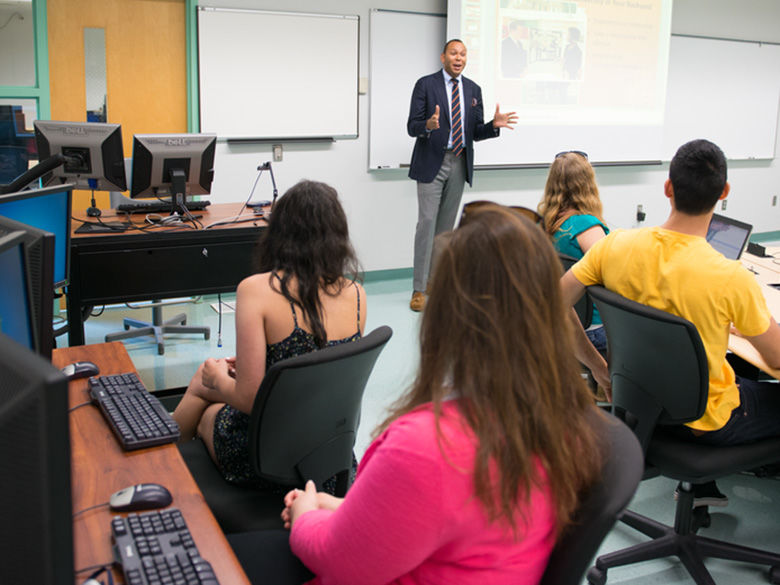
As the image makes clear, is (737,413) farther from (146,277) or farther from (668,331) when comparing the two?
(146,277)

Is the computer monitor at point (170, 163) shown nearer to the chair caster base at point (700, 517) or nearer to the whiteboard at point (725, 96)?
the chair caster base at point (700, 517)

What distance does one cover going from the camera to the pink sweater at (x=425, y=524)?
0.89 metres

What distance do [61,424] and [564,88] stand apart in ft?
19.1

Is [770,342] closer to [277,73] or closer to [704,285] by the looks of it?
[704,285]

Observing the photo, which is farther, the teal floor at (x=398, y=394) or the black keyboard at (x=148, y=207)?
the black keyboard at (x=148, y=207)

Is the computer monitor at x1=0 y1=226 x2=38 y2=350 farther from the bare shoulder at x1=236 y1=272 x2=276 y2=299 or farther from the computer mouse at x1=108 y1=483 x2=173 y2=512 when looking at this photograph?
the bare shoulder at x1=236 y1=272 x2=276 y2=299

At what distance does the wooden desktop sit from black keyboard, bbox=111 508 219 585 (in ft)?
0.07

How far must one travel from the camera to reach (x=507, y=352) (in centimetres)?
95

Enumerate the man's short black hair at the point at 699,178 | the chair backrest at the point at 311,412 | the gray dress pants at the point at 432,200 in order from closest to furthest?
1. the chair backrest at the point at 311,412
2. the man's short black hair at the point at 699,178
3. the gray dress pants at the point at 432,200

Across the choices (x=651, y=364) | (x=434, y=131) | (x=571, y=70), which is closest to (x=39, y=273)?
(x=651, y=364)

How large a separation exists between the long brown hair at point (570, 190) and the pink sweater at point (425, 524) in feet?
7.00

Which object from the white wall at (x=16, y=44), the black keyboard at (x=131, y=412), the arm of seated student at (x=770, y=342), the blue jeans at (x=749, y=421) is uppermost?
the white wall at (x=16, y=44)

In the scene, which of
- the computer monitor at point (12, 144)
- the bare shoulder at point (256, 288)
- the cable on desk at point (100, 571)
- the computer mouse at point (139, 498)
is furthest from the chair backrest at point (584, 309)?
the computer monitor at point (12, 144)

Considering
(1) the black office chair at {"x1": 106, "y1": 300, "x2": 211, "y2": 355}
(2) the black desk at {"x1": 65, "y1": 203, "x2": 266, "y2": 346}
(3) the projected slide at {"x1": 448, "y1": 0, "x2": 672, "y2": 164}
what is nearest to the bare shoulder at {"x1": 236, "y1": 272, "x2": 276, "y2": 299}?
(2) the black desk at {"x1": 65, "y1": 203, "x2": 266, "y2": 346}
